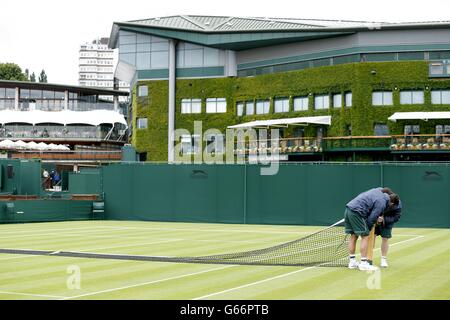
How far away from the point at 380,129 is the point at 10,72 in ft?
358

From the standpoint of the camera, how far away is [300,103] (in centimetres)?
6619

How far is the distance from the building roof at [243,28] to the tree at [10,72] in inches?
3210

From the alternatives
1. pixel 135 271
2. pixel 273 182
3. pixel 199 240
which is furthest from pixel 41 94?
pixel 135 271

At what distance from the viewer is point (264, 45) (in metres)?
68.8

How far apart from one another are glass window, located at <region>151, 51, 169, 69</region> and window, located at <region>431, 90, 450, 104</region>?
87.0 ft

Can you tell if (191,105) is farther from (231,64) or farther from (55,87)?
(55,87)

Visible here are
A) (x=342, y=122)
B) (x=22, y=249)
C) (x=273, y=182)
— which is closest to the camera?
(x=22, y=249)

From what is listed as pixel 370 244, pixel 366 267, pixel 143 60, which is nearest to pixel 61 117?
pixel 143 60

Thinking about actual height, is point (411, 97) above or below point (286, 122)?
above

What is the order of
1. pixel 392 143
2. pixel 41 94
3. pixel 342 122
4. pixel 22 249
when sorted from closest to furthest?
pixel 22 249 → pixel 392 143 → pixel 342 122 → pixel 41 94

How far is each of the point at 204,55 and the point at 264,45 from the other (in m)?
6.70

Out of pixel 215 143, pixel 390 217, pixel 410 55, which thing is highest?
pixel 410 55

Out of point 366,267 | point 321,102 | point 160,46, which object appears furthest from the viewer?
point 160,46
